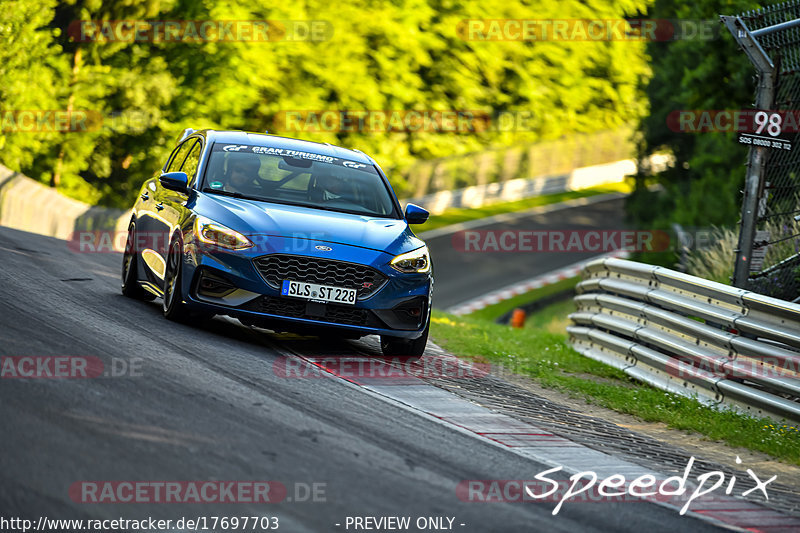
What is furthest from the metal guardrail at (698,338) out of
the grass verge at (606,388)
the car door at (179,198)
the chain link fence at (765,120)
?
the car door at (179,198)

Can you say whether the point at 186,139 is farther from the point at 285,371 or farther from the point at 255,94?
the point at 255,94

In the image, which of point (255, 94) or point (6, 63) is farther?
point (255, 94)

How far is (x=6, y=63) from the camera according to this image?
80.6 ft

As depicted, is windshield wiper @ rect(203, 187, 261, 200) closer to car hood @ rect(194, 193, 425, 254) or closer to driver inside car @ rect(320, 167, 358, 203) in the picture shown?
car hood @ rect(194, 193, 425, 254)

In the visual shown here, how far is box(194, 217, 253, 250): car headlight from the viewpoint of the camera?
8789mm

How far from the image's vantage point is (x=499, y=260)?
35.1 m

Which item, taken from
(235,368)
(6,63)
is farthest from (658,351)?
(6,63)

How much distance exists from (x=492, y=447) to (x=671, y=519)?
4.47ft

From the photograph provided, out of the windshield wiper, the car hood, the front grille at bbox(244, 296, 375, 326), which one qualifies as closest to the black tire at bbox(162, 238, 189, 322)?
the car hood

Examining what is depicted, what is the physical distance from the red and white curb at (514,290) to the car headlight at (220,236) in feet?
56.1

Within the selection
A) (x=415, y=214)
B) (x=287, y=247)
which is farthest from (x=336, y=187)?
(x=287, y=247)

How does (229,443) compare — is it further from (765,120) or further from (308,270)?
(765,120)

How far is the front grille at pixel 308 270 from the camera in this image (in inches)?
344

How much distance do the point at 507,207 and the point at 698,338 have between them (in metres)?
35.9
